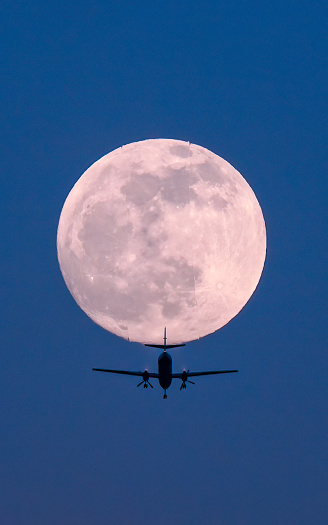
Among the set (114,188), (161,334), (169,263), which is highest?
(114,188)

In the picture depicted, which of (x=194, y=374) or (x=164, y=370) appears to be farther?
(x=194, y=374)

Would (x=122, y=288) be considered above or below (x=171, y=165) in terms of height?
below

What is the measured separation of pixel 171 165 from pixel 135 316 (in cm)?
704

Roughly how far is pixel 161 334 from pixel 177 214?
5847mm

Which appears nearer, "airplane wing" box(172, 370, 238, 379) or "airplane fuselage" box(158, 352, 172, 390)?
"airplane fuselage" box(158, 352, 172, 390)

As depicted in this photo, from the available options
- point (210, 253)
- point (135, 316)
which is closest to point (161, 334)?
point (135, 316)

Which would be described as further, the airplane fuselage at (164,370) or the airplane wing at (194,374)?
the airplane wing at (194,374)

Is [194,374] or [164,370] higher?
[194,374]

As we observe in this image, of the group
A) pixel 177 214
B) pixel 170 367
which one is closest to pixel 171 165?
pixel 177 214

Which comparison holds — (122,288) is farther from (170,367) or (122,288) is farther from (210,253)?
(170,367)

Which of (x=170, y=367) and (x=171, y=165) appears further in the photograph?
(x=170, y=367)

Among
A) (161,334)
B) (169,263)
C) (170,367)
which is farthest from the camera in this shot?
(170,367)

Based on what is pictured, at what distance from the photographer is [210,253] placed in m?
36.9

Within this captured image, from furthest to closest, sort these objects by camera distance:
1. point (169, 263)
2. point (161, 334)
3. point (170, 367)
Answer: point (170, 367)
point (161, 334)
point (169, 263)
